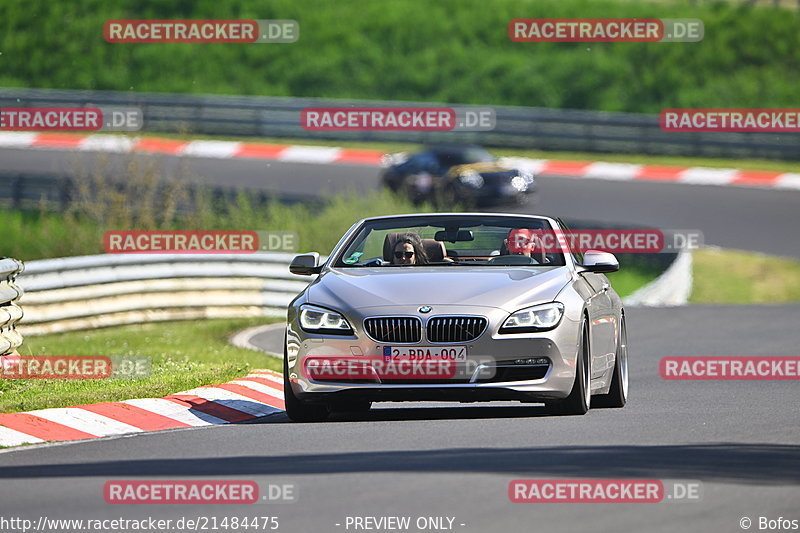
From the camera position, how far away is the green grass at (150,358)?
12.2 m

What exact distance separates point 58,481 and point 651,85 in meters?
40.6

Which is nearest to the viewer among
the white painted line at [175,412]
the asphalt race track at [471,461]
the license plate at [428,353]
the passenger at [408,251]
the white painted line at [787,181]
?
the asphalt race track at [471,461]

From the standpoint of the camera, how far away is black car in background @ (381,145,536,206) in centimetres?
3161

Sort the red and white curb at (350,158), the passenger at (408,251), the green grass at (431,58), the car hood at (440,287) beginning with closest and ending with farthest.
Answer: the car hood at (440,287) → the passenger at (408,251) → the red and white curb at (350,158) → the green grass at (431,58)

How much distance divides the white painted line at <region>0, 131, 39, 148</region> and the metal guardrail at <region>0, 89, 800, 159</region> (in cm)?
79

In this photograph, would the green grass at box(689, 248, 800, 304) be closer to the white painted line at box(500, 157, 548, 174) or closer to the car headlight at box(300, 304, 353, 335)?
the white painted line at box(500, 157, 548, 174)

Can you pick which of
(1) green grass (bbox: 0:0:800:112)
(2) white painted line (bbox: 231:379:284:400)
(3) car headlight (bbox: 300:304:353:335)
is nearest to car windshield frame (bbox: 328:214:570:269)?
(3) car headlight (bbox: 300:304:353:335)

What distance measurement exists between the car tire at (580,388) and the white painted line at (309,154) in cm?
2647

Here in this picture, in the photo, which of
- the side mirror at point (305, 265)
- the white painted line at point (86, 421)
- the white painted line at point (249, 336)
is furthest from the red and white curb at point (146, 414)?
the white painted line at point (249, 336)

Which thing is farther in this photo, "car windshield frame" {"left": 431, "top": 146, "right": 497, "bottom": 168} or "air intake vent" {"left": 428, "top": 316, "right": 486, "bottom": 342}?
"car windshield frame" {"left": 431, "top": 146, "right": 497, "bottom": 168}

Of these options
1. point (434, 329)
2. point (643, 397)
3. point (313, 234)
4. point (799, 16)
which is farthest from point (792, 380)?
point (799, 16)

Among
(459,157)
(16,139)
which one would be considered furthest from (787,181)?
(16,139)

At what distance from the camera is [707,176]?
1363 inches

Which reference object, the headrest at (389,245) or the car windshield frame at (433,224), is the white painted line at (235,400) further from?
the headrest at (389,245)
